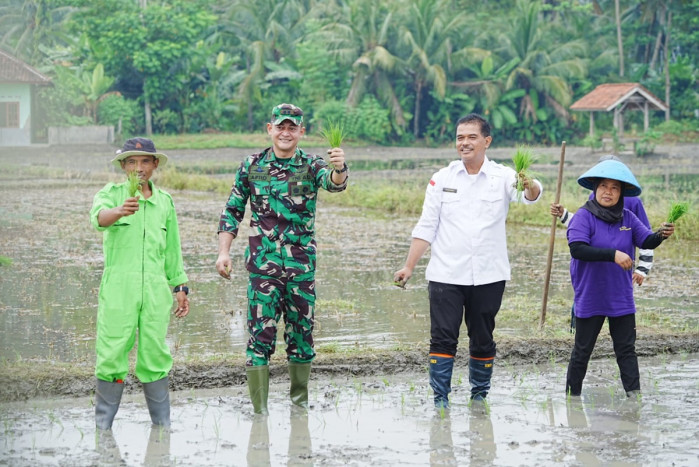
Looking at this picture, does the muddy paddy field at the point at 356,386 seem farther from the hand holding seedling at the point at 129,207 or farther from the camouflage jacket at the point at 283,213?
the camouflage jacket at the point at 283,213

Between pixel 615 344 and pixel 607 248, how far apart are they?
25.0 inches

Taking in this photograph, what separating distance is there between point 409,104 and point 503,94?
3805 millimetres

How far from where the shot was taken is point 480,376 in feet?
19.5

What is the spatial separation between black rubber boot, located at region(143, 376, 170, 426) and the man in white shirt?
1.36 m

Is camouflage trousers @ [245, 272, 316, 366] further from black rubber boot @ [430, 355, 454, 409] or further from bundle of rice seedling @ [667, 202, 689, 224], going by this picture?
bundle of rice seedling @ [667, 202, 689, 224]

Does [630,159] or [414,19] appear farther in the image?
[414,19]

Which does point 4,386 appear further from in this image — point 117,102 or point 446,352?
point 117,102

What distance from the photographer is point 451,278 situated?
5680 millimetres

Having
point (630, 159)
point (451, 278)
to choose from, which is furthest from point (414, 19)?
point (451, 278)

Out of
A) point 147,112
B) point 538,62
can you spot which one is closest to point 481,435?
point 147,112

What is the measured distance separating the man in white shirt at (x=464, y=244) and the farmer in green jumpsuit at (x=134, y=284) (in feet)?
4.24

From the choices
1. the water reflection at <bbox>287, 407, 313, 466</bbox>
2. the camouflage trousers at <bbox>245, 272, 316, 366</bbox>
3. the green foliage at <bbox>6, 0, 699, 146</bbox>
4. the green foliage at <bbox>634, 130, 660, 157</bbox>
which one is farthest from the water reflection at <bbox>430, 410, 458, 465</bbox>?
the green foliage at <bbox>6, 0, 699, 146</bbox>

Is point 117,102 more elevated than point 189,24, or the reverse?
point 189,24

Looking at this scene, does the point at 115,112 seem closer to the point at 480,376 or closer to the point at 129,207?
the point at 480,376
